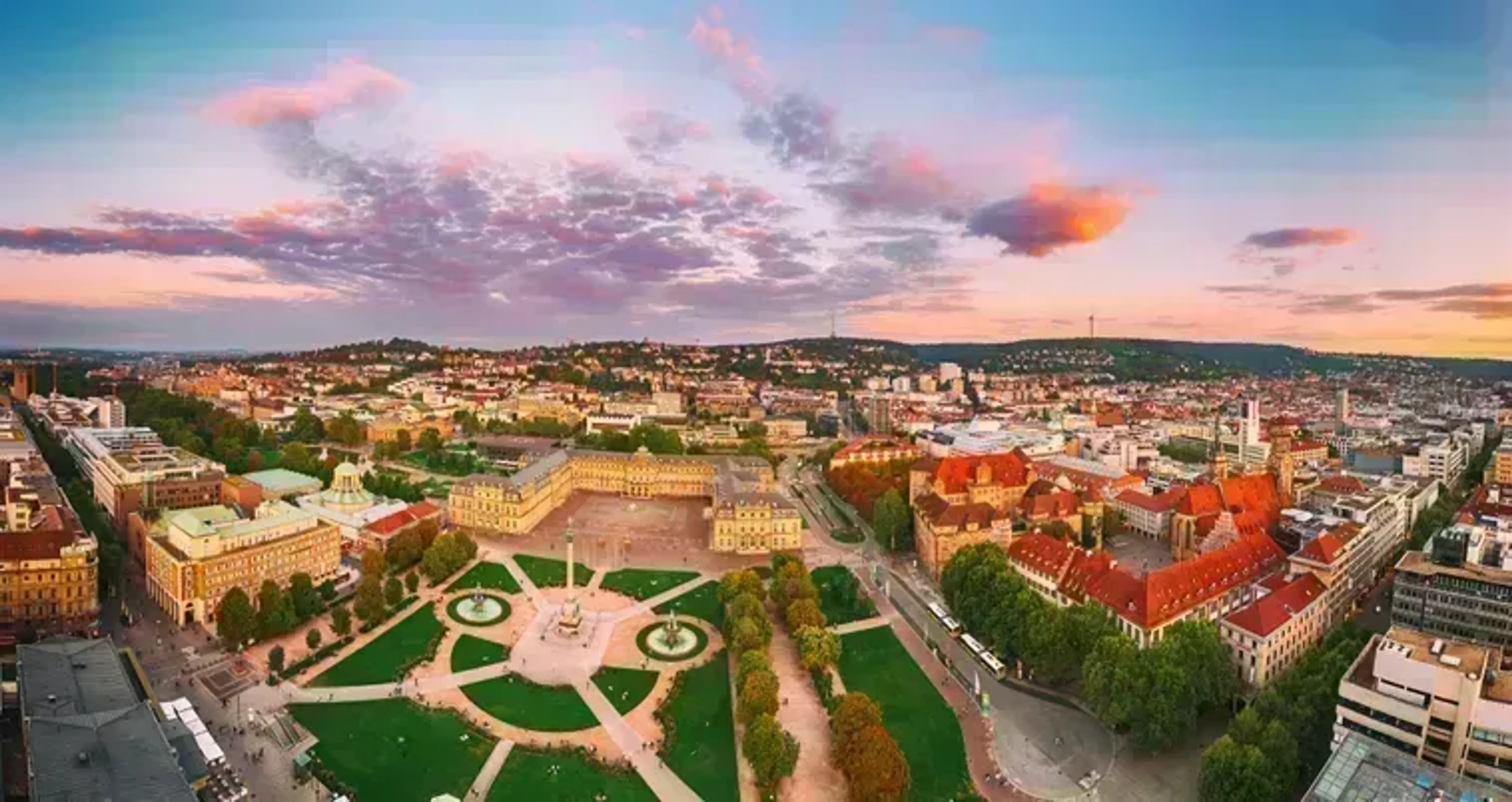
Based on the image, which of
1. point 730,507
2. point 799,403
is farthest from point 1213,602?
point 799,403

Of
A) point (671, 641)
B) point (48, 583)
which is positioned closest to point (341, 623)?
point (48, 583)

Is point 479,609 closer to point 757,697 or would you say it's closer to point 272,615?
point 272,615

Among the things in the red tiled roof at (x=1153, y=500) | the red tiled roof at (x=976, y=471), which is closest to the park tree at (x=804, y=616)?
the red tiled roof at (x=976, y=471)

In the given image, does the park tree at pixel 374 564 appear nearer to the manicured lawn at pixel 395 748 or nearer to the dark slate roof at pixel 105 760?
the manicured lawn at pixel 395 748

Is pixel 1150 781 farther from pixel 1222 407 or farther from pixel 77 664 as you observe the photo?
pixel 1222 407

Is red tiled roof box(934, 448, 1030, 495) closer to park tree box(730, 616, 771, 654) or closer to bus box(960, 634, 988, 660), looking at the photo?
bus box(960, 634, 988, 660)
